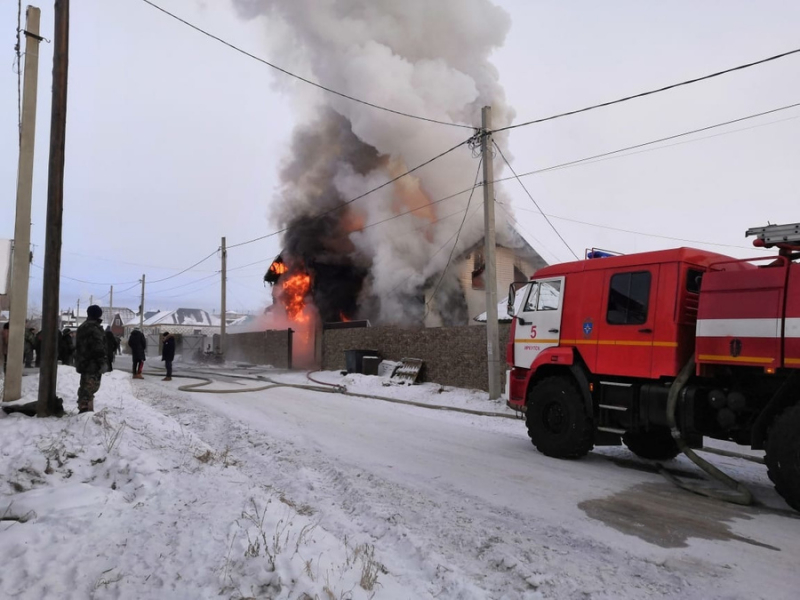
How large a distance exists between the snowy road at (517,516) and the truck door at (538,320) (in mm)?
1455

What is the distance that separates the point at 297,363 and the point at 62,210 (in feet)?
68.7

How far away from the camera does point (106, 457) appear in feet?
16.1

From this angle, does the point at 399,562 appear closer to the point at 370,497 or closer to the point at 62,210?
the point at 370,497

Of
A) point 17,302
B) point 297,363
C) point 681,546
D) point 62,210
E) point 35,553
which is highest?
point 62,210

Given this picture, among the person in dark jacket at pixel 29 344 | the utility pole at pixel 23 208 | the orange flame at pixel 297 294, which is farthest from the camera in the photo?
the orange flame at pixel 297 294

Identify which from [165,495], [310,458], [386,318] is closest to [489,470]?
[310,458]

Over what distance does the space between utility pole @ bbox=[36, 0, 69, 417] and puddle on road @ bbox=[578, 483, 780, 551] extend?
21.4 feet

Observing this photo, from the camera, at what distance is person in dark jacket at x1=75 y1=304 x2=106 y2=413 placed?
7.09 m

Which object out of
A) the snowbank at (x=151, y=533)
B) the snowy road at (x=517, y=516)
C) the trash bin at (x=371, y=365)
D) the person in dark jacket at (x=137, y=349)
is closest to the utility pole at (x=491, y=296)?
the snowy road at (x=517, y=516)

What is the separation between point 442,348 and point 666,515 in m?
10.5

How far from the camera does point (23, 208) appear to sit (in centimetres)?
867

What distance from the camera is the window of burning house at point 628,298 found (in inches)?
246

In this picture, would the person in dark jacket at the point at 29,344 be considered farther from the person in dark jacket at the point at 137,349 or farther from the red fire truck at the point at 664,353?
the red fire truck at the point at 664,353

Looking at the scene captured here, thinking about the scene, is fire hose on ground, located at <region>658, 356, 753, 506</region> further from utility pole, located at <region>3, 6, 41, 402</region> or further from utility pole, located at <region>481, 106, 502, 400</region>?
utility pole, located at <region>3, 6, 41, 402</region>
